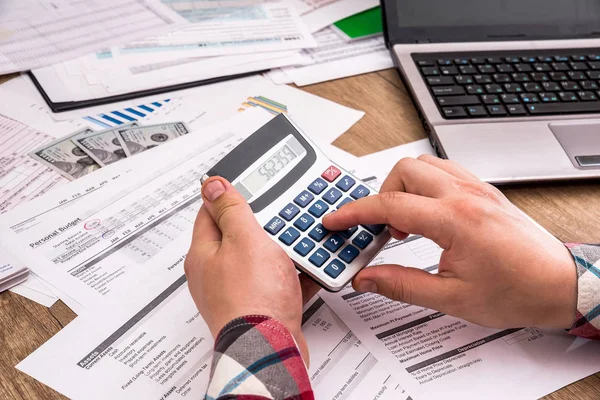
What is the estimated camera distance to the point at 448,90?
0.66 metres

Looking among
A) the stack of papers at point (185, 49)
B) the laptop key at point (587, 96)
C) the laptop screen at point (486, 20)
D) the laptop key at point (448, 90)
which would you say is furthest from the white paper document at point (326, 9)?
the laptop key at point (587, 96)

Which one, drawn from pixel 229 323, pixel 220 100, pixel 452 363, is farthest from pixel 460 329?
pixel 220 100

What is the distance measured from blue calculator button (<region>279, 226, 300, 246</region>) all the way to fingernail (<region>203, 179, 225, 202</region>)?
6 cm

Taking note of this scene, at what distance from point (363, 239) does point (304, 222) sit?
5 cm

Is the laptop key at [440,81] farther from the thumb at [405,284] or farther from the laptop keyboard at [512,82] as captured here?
the thumb at [405,284]

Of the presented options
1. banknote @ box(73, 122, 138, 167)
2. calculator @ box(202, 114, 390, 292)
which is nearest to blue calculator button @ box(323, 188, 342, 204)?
calculator @ box(202, 114, 390, 292)

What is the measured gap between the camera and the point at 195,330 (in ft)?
1.48

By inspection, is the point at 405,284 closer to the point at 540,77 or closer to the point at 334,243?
the point at 334,243

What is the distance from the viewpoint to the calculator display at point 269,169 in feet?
1.55

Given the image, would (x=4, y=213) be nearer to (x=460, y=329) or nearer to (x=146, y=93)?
(x=146, y=93)

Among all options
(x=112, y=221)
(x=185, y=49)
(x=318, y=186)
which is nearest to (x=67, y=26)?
(x=185, y=49)

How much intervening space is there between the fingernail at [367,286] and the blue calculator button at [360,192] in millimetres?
78

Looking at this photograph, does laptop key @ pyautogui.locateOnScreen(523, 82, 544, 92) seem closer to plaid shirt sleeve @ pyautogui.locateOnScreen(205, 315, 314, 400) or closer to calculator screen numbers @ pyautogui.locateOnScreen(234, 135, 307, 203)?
calculator screen numbers @ pyautogui.locateOnScreen(234, 135, 307, 203)

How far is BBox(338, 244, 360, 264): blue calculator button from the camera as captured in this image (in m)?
0.45
